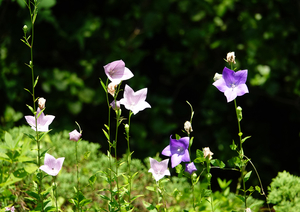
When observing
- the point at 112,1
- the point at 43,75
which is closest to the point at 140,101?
the point at 43,75

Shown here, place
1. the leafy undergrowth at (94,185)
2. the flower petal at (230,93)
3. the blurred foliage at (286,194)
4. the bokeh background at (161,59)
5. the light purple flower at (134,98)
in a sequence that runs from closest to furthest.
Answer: the flower petal at (230,93) < the light purple flower at (134,98) < the blurred foliage at (286,194) < the leafy undergrowth at (94,185) < the bokeh background at (161,59)

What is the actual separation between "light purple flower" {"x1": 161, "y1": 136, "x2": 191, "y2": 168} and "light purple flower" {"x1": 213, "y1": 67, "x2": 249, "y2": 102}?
0.23m

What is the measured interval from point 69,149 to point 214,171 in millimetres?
1886

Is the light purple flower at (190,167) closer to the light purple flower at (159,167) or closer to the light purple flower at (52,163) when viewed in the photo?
the light purple flower at (159,167)

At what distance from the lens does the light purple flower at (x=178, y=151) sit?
1.22 m

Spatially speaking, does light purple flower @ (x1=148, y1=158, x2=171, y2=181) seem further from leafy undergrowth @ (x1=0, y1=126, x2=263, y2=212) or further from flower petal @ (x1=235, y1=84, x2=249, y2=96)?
flower petal @ (x1=235, y1=84, x2=249, y2=96)

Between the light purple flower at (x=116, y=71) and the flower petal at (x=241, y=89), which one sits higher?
the light purple flower at (x=116, y=71)

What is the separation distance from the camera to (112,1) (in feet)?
9.91

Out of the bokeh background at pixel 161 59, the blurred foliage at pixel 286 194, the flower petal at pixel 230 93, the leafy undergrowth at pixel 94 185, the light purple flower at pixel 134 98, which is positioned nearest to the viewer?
the flower petal at pixel 230 93

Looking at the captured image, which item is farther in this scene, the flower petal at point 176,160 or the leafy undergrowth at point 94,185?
the leafy undergrowth at point 94,185

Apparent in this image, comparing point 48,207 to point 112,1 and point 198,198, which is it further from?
point 112,1

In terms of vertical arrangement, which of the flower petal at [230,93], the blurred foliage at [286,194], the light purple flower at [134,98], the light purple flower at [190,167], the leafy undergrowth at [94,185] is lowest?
the leafy undergrowth at [94,185]

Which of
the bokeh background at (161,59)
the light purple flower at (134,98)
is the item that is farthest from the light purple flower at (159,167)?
the bokeh background at (161,59)

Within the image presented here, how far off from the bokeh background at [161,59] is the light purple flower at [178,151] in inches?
61.3
